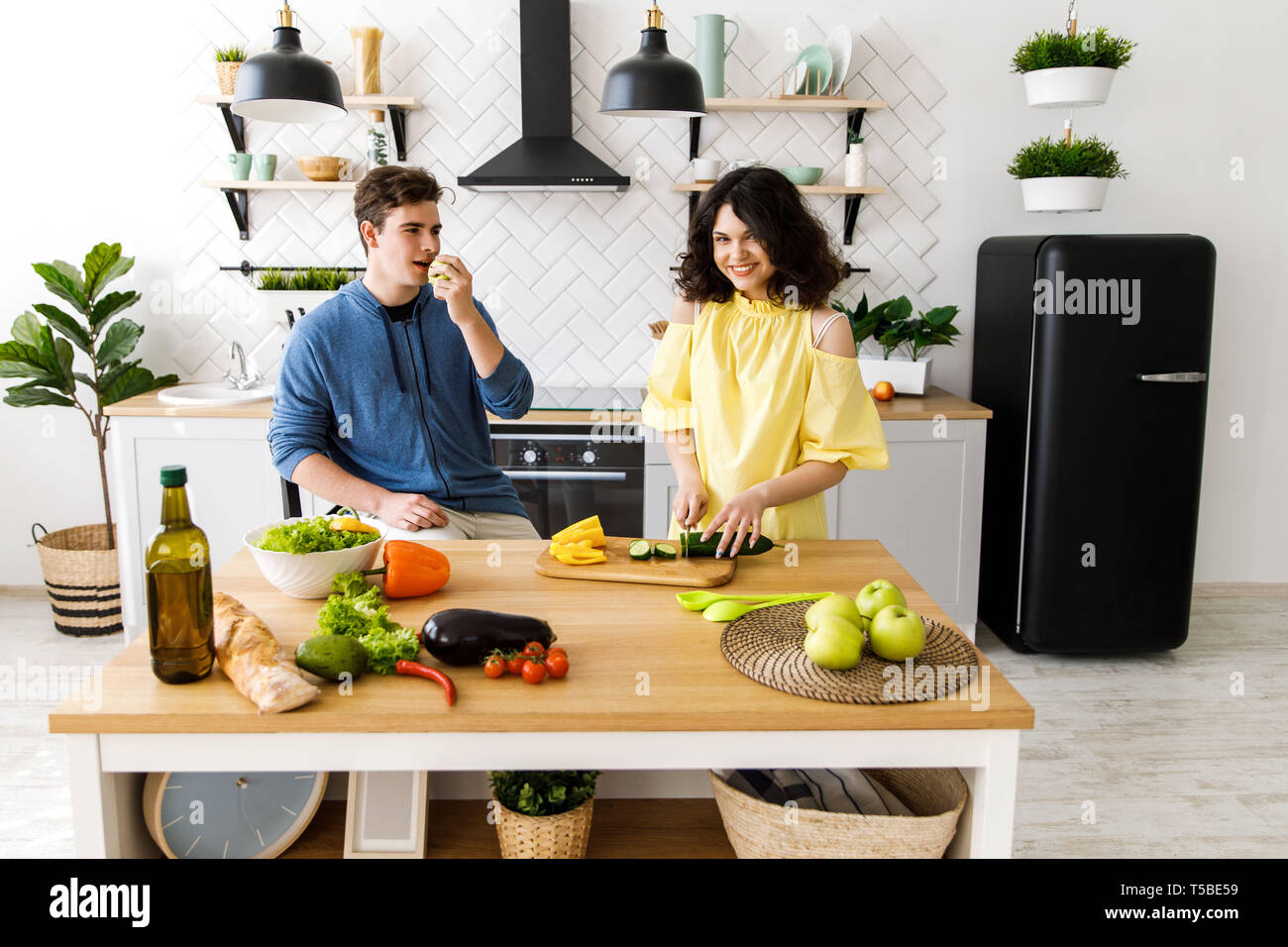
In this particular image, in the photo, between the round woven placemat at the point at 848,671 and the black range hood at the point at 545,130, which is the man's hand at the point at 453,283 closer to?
the round woven placemat at the point at 848,671

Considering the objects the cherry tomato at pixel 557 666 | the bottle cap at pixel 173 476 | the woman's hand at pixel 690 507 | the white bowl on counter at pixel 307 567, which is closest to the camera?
the bottle cap at pixel 173 476

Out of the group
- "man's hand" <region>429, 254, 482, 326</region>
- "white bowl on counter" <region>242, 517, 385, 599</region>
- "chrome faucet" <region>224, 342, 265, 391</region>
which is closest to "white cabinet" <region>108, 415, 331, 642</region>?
"chrome faucet" <region>224, 342, 265, 391</region>

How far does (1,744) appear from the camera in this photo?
9.80 feet

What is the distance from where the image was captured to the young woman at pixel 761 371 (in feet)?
6.98

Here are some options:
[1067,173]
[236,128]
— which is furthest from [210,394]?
[1067,173]

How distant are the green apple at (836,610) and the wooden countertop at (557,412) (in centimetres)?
215

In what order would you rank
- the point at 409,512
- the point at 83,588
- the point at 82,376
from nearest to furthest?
the point at 409,512, the point at 82,376, the point at 83,588

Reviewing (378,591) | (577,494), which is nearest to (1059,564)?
(577,494)

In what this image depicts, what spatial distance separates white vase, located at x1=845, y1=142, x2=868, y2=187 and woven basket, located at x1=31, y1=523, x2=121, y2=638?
119 inches

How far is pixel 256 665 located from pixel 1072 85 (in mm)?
3364

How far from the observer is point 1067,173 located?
12.5 feet

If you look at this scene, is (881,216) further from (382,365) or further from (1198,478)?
(382,365)

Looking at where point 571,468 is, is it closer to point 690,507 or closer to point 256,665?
point 690,507

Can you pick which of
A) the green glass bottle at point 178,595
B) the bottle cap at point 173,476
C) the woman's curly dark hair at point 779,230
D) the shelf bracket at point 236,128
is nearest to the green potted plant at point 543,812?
the green glass bottle at point 178,595
